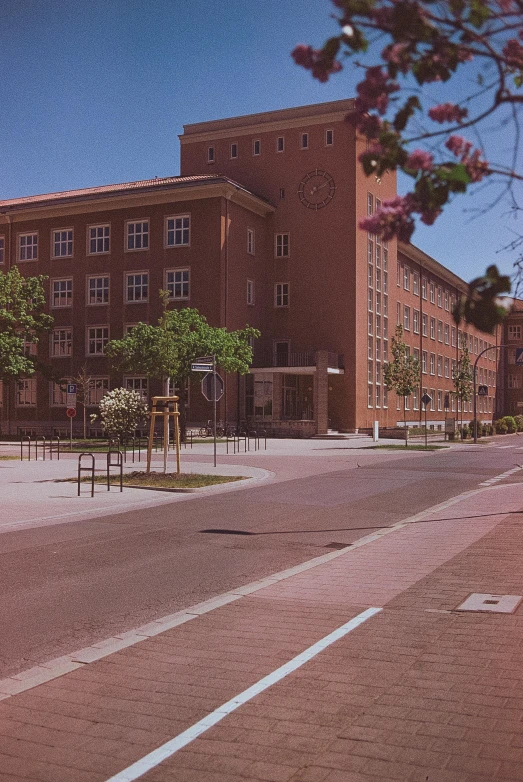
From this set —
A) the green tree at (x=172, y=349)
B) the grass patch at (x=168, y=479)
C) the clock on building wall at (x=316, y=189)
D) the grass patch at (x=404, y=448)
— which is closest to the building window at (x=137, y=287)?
the green tree at (x=172, y=349)

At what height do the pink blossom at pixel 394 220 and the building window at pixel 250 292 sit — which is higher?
the building window at pixel 250 292

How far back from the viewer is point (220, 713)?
16.1 feet

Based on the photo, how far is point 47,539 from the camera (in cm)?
1262

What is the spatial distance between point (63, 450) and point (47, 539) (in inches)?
1034

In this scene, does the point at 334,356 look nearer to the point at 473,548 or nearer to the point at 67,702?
the point at 473,548

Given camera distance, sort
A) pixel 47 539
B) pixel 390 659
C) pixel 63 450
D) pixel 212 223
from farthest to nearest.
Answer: pixel 212 223 < pixel 63 450 < pixel 47 539 < pixel 390 659

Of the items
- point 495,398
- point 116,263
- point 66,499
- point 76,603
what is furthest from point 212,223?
point 495,398

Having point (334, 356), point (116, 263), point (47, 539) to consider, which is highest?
point (116, 263)

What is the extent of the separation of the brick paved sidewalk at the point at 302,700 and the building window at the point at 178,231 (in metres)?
49.8

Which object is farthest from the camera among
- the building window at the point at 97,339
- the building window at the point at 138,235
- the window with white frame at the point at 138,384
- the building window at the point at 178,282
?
the building window at the point at 97,339

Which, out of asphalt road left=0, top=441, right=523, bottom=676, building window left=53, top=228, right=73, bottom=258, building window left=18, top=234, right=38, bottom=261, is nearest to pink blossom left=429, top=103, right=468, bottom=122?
asphalt road left=0, top=441, right=523, bottom=676

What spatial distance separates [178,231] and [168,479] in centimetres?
3740

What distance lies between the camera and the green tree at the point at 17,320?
43.8 m

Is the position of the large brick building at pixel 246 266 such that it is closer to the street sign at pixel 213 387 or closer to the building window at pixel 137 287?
the building window at pixel 137 287
